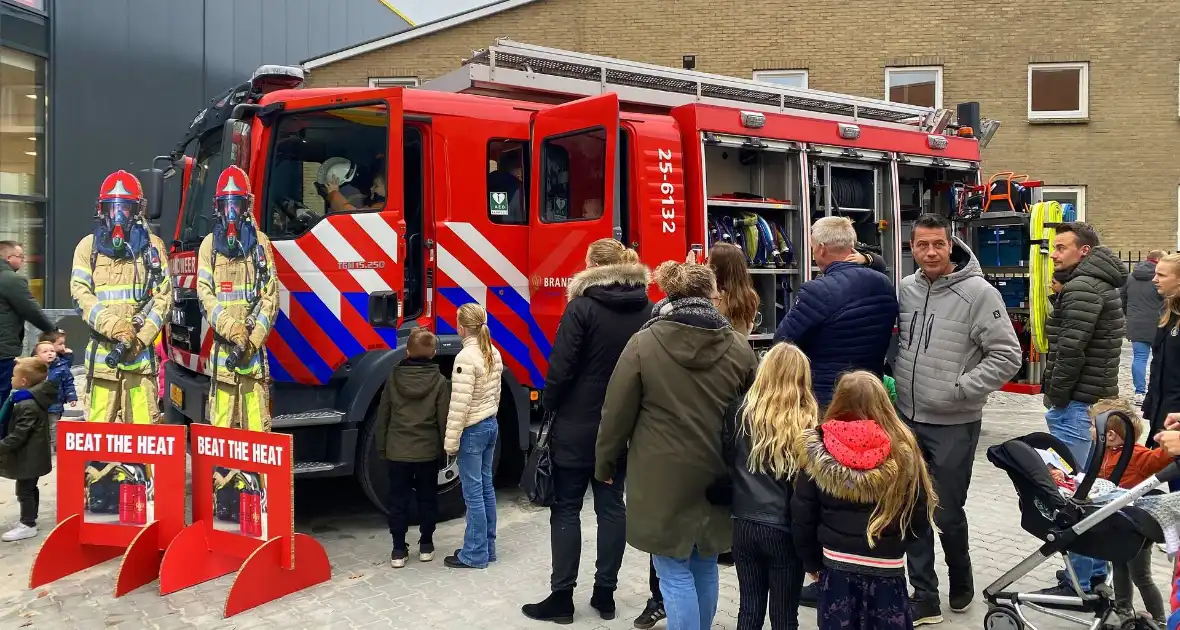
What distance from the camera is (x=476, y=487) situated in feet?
16.6

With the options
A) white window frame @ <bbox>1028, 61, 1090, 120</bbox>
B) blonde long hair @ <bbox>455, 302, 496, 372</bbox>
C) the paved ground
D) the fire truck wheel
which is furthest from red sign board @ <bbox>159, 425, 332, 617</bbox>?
white window frame @ <bbox>1028, 61, 1090, 120</bbox>

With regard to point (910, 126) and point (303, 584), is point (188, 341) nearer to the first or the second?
point (303, 584)

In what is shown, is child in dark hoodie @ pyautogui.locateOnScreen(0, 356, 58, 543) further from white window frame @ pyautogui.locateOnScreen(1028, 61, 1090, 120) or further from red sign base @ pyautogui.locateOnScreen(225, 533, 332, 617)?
white window frame @ pyautogui.locateOnScreen(1028, 61, 1090, 120)

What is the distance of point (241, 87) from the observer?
5.92 meters

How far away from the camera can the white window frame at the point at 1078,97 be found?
55.9 feet

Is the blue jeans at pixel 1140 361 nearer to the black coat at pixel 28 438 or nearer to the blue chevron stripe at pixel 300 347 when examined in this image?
the blue chevron stripe at pixel 300 347

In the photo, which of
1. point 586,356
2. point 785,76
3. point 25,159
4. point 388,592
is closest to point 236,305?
point 388,592

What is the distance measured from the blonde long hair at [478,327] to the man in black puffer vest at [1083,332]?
312 centimetres

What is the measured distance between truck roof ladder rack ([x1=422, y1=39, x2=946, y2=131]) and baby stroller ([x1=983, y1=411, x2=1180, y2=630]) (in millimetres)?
3937

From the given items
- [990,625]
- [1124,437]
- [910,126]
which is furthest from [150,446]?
[910,126]

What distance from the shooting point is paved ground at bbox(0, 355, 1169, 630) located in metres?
4.41

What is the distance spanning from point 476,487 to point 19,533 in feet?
10.3

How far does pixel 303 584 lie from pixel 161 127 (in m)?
11.0

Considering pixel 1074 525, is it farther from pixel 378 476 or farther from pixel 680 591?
pixel 378 476
